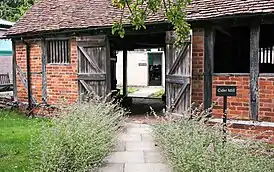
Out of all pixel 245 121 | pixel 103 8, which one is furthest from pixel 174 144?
pixel 103 8

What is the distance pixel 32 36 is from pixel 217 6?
5889mm

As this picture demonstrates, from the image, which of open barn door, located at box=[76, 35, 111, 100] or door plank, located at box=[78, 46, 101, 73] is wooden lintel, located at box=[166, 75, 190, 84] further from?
door plank, located at box=[78, 46, 101, 73]

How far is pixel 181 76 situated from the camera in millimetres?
7824

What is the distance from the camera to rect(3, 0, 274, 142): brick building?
23.4 ft

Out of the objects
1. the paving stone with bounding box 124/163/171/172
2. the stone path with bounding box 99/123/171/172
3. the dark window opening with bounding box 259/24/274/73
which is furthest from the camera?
the dark window opening with bounding box 259/24/274/73

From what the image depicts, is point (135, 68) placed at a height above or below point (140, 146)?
above

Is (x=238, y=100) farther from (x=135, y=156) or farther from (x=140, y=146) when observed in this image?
(x=135, y=156)

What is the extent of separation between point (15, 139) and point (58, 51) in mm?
3596

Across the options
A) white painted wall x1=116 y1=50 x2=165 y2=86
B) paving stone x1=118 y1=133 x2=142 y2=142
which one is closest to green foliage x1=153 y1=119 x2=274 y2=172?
paving stone x1=118 y1=133 x2=142 y2=142

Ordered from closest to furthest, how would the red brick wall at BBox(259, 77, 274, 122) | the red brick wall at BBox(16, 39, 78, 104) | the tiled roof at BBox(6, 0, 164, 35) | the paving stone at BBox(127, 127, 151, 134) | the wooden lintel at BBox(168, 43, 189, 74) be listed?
the red brick wall at BBox(259, 77, 274, 122) → the wooden lintel at BBox(168, 43, 189, 74) → the paving stone at BBox(127, 127, 151, 134) → the tiled roof at BBox(6, 0, 164, 35) → the red brick wall at BBox(16, 39, 78, 104)

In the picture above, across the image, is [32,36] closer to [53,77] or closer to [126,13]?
[53,77]

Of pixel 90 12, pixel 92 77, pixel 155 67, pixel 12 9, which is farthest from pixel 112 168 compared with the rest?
pixel 12 9

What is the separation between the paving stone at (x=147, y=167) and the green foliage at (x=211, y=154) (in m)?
0.23

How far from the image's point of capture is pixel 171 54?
810 centimetres
